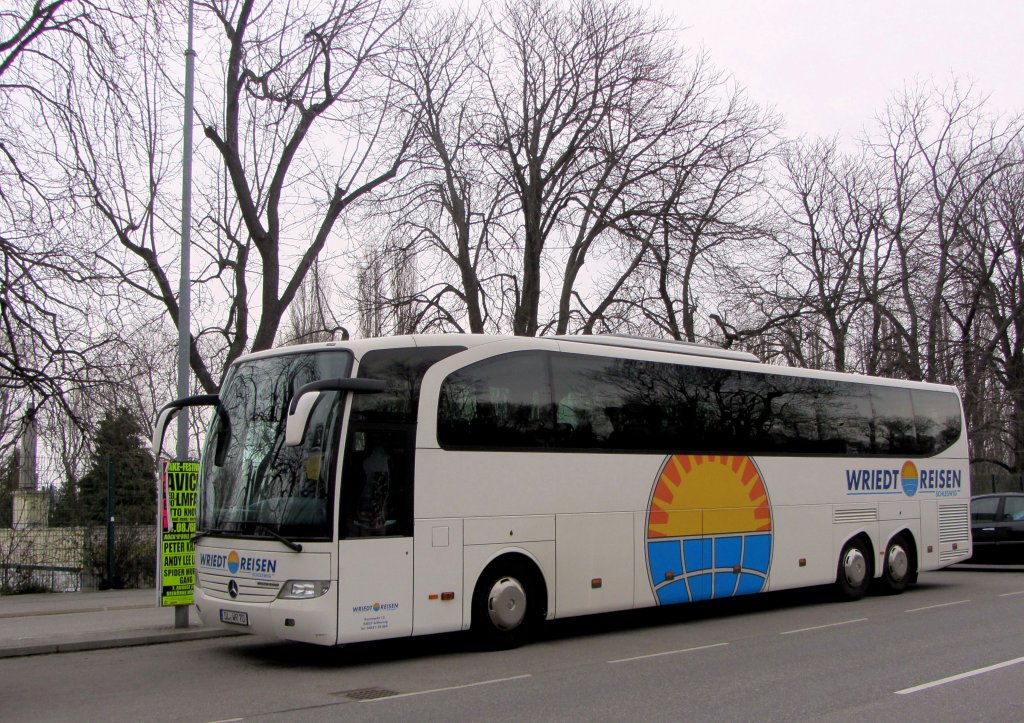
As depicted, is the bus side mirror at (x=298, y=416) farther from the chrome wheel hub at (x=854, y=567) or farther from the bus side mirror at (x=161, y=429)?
the chrome wheel hub at (x=854, y=567)

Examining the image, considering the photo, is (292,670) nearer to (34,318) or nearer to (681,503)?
(681,503)

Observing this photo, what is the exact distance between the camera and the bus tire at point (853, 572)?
16203 mm

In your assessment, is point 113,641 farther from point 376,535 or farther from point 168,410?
point 376,535

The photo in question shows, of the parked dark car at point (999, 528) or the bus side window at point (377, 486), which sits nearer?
the bus side window at point (377, 486)

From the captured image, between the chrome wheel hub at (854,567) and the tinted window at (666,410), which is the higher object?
the tinted window at (666,410)

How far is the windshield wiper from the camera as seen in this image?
32.8ft

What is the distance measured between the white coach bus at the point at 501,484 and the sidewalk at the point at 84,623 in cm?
194

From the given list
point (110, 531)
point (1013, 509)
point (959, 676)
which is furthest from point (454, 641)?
point (1013, 509)

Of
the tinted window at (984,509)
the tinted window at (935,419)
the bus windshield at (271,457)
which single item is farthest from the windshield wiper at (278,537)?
the tinted window at (984,509)

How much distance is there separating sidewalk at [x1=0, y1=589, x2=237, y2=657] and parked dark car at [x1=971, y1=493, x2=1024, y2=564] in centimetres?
1663

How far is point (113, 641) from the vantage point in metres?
12.1

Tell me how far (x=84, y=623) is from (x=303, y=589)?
5465 mm

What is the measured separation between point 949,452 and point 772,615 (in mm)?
5926

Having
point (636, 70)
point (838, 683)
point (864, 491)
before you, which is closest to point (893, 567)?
point (864, 491)
